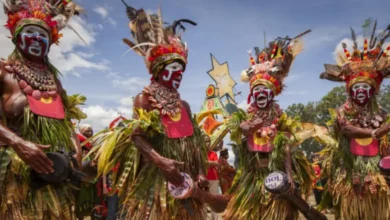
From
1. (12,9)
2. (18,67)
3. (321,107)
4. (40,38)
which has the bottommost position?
(321,107)

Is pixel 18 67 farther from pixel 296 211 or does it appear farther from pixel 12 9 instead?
pixel 296 211

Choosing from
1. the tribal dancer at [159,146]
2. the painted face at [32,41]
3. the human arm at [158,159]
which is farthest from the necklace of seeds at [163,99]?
the painted face at [32,41]

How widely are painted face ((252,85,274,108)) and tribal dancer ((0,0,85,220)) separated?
81.9 inches

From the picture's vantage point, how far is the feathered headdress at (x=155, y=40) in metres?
3.64

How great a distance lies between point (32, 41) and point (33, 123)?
0.60 metres

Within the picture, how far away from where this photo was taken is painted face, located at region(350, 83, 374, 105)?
4.88 m

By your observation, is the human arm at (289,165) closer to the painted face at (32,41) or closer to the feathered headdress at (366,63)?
the feathered headdress at (366,63)

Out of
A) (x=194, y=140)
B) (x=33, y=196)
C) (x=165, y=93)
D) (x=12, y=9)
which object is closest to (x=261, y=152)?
(x=194, y=140)

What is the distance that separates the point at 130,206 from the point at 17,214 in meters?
0.90

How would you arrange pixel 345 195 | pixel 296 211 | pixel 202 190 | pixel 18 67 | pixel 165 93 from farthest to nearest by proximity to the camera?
pixel 345 195 < pixel 296 211 < pixel 165 93 < pixel 202 190 < pixel 18 67

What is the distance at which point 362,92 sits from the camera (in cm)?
488

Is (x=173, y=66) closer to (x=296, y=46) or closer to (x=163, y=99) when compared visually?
(x=163, y=99)

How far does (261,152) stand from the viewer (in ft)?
14.7

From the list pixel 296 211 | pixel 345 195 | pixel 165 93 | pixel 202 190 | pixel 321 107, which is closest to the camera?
pixel 202 190
